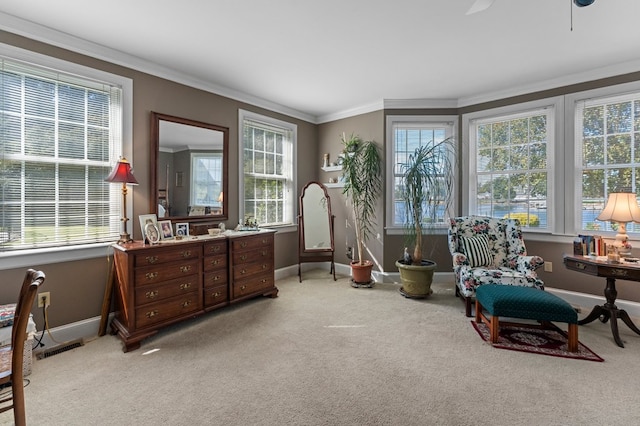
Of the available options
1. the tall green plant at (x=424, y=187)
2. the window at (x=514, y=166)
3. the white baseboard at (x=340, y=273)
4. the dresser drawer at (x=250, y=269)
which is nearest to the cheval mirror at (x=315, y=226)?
the white baseboard at (x=340, y=273)

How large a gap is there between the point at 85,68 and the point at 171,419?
293 centimetres

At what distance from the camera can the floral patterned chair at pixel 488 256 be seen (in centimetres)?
293

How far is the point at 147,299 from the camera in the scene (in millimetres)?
2477

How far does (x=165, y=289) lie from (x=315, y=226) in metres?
2.44

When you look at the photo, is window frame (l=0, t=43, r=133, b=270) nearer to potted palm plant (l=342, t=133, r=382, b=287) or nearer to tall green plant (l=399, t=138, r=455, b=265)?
potted palm plant (l=342, t=133, r=382, b=287)

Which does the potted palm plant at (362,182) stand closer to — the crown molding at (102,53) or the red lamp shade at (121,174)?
the crown molding at (102,53)

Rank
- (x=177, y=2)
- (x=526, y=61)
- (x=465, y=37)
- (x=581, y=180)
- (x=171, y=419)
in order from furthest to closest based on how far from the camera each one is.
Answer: (x=581, y=180)
(x=526, y=61)
(x=465, y=37)
(x=177, y=2)
(x=171, y=419)

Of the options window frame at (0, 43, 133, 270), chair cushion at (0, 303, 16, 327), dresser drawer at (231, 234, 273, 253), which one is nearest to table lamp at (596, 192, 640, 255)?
dresser drawer at (231, 234, 273, 253)

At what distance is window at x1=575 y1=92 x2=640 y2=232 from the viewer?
310 cm

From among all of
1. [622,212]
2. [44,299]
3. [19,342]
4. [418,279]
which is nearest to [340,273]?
[418,279]

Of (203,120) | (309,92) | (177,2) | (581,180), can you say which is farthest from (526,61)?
(203,120)

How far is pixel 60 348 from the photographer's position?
2.38 m

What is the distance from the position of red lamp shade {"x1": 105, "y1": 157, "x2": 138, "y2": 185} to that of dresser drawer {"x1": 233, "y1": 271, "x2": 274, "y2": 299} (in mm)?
1460

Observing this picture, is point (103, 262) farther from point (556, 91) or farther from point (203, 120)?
point (556, 91)
